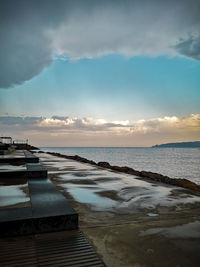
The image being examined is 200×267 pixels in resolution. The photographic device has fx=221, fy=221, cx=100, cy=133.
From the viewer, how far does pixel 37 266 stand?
2.84 metres

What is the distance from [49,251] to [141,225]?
1868 millimetres

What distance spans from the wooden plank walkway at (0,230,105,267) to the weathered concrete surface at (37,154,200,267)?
221mm

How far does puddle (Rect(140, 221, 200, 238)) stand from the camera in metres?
3.82

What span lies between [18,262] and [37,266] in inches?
11.5

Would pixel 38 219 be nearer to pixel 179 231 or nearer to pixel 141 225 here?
pixel 141 225

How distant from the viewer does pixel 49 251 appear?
3.22 m

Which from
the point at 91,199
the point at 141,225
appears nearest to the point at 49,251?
the point at 141,225

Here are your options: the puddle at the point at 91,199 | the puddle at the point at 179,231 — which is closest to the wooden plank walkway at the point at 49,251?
the puddle at the point at 179,231

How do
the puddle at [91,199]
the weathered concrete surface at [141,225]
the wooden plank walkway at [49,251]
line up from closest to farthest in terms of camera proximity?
the wooden plank walkway at [49,251]
the weathered concrete surface at [141,225]
the puddle at [91,199]

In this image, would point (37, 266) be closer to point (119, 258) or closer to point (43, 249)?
point (43, 249)

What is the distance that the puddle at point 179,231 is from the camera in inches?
150

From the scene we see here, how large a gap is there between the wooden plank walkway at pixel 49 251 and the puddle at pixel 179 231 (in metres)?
1.15

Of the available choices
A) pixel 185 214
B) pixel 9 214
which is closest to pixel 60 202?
pixel 9 214

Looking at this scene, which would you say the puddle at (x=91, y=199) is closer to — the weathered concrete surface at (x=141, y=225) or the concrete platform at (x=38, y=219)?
the weathered concrete surface at (x=141, y=225)
